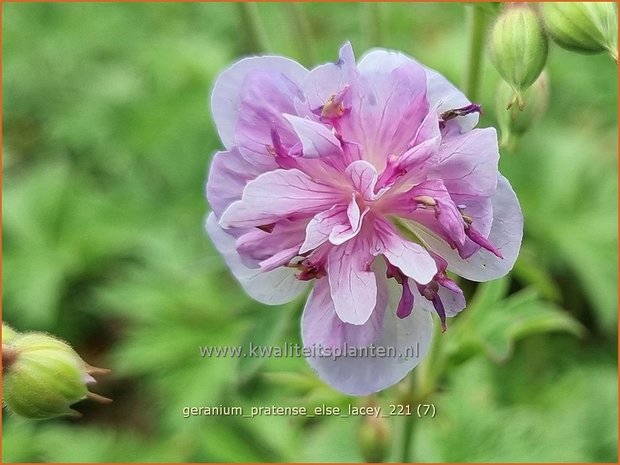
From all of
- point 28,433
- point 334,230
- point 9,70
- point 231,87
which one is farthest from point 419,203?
point 9,70

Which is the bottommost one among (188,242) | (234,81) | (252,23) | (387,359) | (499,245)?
(188,242)

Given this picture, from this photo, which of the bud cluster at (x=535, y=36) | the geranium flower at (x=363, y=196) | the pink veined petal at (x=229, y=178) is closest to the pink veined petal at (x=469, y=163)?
the geranium flower at (x=363, y=196)

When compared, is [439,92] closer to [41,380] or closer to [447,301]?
[447,301]

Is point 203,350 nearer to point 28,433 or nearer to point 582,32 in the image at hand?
point 28,433

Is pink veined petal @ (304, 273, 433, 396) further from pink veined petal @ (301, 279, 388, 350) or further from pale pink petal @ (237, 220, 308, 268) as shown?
pale pink petal @ (237, 220, 308, 268)

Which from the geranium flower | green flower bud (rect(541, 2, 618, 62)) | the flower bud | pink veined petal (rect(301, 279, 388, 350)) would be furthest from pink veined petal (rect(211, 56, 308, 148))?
the flower bud

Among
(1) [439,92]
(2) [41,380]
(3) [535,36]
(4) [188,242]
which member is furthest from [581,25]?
(4) [188,242]

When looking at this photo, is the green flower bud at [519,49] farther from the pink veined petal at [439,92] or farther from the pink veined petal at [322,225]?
the pink veined petal at [322,225]
